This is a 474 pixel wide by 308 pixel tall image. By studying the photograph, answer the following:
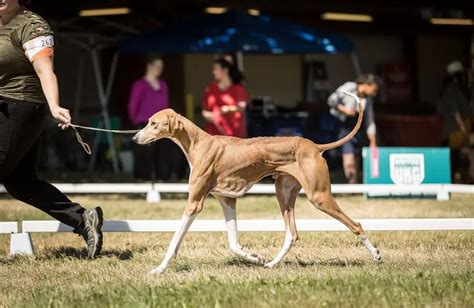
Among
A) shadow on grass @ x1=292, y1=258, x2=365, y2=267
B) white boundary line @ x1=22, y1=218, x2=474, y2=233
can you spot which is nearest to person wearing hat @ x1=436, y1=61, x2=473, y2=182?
white boundary line @ x1=22, y1=218, x2=474, y2=233

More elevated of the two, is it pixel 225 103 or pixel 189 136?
pixel 189 136

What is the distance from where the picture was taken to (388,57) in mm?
20344

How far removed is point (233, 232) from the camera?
6.52 meters

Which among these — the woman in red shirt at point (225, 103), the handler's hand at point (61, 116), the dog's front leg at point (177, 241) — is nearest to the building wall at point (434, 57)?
the woman in red shirt at point (225, 103)

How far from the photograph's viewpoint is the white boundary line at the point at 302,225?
7.21 metres

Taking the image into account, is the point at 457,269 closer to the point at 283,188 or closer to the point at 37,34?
the point at 283,188

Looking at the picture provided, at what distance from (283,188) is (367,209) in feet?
13.5

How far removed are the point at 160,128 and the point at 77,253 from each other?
1660 millimetres

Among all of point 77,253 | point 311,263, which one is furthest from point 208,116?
point 311,263

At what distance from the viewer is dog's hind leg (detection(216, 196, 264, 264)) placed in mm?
6500

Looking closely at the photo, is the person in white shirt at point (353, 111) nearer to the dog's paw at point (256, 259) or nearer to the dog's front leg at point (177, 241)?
the dog's paw at point (256, 259)

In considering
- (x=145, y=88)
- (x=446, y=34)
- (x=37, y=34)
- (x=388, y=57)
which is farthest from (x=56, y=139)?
(x=37, y=34)

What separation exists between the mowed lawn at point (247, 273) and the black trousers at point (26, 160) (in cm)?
38

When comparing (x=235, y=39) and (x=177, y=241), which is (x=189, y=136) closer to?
(x=177, y=241)
